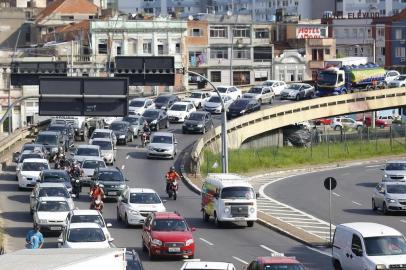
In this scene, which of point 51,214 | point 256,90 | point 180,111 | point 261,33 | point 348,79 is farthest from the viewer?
point 261,33

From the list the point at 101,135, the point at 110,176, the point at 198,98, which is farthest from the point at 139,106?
the point at 110,176

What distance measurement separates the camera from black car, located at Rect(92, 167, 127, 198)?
57.4 meters

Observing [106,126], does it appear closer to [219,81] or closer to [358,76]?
[358,76]

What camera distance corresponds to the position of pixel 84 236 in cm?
4062

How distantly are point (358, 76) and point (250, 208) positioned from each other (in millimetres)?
54108

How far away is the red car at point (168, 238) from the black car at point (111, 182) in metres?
14.6

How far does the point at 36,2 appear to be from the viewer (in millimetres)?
174250

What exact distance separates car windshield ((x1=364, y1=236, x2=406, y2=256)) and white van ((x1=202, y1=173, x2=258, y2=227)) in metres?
12.5

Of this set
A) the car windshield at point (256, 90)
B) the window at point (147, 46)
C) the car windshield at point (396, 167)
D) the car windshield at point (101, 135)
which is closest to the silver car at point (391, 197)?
the car windshield at point (396, 167)

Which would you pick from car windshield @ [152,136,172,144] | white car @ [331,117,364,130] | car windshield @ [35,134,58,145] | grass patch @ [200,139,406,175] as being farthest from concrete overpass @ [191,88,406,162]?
white car @ [331,117,364,130]

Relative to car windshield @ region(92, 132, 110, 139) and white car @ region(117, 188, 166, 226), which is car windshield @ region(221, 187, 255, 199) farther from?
car windshield @ region(92, 132, 110, 139)

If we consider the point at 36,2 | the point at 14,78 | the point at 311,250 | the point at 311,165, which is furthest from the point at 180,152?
the point at 36,2

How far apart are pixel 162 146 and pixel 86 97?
2964cm

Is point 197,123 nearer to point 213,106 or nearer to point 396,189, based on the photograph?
point 213,106
